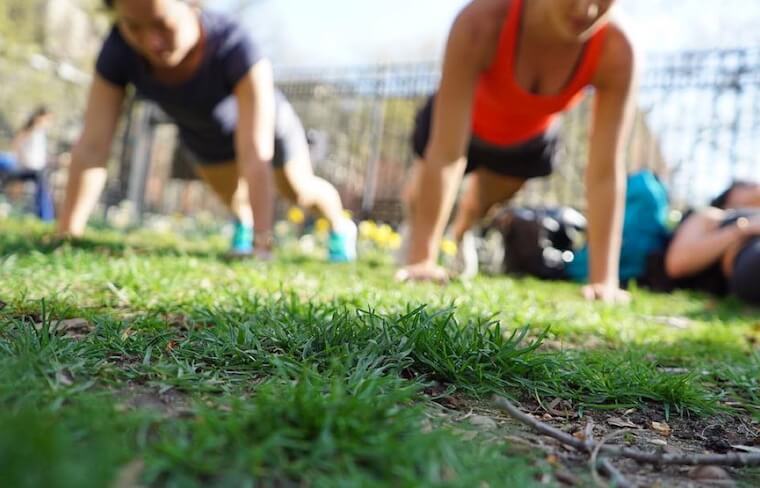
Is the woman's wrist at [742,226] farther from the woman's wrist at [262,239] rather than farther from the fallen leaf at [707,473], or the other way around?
the fallen leaf at [707,473]

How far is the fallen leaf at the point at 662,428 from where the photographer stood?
1333mm

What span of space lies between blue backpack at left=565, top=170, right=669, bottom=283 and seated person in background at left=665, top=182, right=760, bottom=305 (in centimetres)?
23

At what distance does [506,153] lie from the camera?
14.6 feet

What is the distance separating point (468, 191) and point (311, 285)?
9.51 ft

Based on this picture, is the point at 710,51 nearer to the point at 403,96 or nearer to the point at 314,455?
the point at 403,96

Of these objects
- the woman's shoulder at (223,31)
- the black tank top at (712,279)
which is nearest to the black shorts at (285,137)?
the woman's shoulder at (223,31)

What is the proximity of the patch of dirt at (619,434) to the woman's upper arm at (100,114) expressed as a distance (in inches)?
127

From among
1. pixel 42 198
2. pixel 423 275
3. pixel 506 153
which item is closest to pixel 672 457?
pixel 423 275

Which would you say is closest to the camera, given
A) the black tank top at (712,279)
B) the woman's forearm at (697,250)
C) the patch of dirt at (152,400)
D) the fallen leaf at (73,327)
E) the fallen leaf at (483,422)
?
the patch of dirt at (152,400)

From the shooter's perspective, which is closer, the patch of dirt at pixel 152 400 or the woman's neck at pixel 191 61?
the patch of dirt at pixel 152 400

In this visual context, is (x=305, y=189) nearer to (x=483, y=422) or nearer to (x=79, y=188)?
(x=79, y=188)

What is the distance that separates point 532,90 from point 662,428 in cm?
259

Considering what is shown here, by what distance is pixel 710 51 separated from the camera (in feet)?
26.6

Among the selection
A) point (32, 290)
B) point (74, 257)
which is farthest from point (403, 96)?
point (32, 290)
